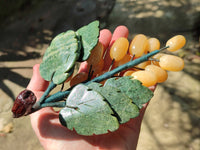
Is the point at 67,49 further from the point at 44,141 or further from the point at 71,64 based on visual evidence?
the point at 44,141

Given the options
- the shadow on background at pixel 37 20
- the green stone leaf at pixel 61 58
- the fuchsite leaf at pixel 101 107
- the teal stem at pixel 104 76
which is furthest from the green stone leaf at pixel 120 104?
the shadow on background at pixel 37 20

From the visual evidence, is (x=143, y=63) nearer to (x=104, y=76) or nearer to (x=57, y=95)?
(x=104, y=76)

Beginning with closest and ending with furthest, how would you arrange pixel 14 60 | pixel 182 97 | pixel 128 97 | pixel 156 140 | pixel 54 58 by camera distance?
pixel 128 97, pixel 54 58, pixel 156 140, pixel 182 97, pixel 14 60

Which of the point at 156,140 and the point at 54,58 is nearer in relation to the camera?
the point at 54,58

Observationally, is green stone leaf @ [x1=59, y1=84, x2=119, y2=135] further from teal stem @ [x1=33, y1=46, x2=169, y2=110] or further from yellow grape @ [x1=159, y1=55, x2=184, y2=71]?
yellow grape @ [x1=159, y1=55, x2=184, y2=71]

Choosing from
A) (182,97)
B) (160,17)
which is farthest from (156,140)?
(160,17)

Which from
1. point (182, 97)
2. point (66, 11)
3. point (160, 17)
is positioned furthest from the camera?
point (66, 11)
